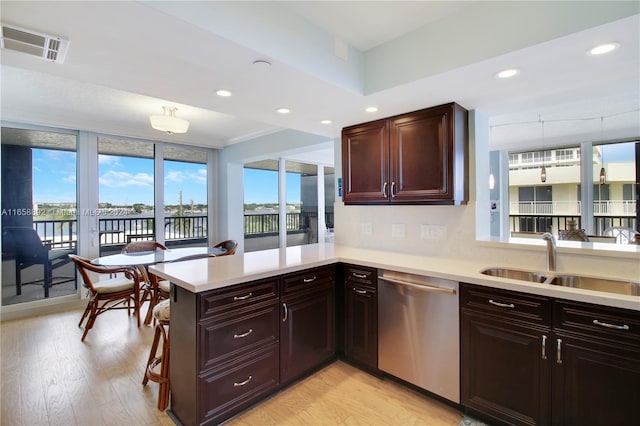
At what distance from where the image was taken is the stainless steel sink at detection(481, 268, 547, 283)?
2.12 metres

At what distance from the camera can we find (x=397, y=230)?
3.00 meters

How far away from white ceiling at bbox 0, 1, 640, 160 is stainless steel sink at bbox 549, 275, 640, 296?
1.32 metres

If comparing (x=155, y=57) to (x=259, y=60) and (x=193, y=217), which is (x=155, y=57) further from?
(x=193, y=217)

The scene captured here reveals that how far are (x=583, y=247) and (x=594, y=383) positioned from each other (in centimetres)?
94

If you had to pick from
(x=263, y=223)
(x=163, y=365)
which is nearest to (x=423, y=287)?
(x=163, y=365)

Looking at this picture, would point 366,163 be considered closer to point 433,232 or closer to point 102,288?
point 433,232

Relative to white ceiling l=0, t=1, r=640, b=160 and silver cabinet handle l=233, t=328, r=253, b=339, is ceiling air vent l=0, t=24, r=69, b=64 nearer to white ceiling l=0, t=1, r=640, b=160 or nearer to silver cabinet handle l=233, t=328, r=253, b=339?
white ceiling l=0, t=1, r=640, b=160

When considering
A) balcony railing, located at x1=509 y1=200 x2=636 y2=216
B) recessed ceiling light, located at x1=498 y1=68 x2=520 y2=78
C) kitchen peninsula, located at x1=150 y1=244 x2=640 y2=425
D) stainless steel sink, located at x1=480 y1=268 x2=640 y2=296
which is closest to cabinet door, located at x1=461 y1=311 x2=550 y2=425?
kitchen peninsula, located at x1=150 y1=244 x2=640 y2=425

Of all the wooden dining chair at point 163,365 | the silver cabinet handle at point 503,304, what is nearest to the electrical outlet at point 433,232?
the silver cabinet handle at point 503,304

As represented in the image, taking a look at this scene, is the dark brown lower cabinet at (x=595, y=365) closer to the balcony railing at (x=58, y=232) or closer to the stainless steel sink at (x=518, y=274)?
the stainless steel sink at (x=518, y=274)

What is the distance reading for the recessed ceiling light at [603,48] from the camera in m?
1.56

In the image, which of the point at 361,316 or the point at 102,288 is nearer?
the point at 361,316

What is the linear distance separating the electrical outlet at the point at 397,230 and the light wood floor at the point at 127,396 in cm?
128

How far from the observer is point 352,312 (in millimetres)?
2570
